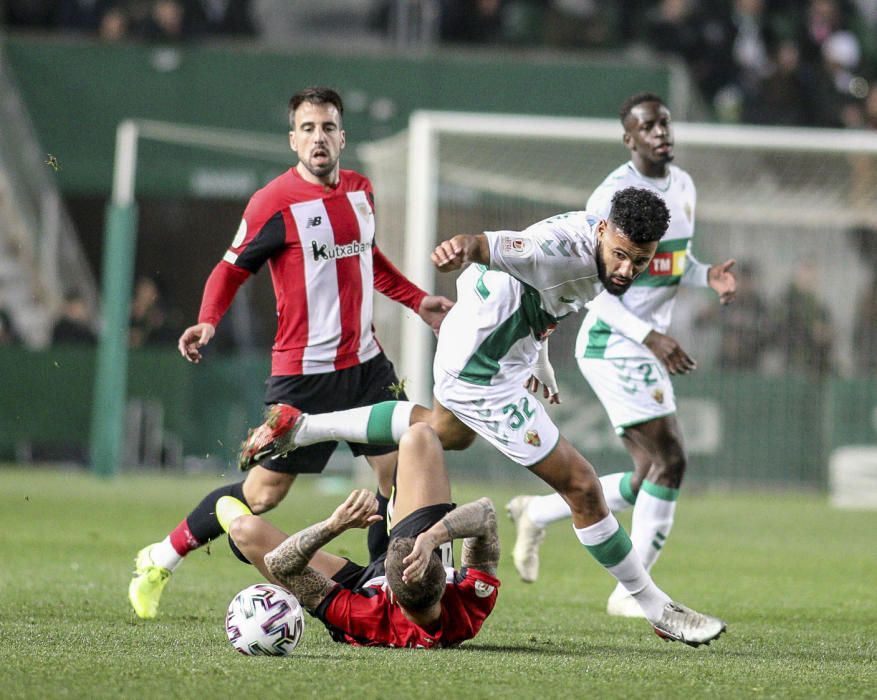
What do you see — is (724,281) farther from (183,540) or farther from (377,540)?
(183,540)

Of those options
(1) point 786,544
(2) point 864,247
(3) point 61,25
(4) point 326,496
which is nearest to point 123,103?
(3) point 61,25

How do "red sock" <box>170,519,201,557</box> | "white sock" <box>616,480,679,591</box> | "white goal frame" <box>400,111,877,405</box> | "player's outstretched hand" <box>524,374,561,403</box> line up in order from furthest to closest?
"white goal frame" <box>400,111,877,405</box> < "white sock" <box>616,480,679,591</box> < "red sock" <box>170,519,201,557</box> < "player's outstretched hand" <box>524,374,561,403</box>

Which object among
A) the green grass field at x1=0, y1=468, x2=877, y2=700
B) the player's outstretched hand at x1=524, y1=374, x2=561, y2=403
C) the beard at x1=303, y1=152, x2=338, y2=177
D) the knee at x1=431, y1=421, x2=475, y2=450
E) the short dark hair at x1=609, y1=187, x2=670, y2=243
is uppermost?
the beard at x1=303, y1=152, x2=338, y2=177

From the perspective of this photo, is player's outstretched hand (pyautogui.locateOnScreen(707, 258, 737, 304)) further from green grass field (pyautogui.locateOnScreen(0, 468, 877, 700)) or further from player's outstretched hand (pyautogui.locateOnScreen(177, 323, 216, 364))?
player's outstretched hand (pyautogui.locateOnScreen(177, 323, 216, 364))

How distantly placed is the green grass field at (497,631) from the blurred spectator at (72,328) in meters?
6.13

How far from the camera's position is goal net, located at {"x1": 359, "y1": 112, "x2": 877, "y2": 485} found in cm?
1622

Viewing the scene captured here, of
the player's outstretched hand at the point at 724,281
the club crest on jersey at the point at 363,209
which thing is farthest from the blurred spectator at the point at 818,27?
the club crest on jersey at the point at 363,209

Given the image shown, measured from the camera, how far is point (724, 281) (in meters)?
8.08

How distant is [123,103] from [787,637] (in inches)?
574

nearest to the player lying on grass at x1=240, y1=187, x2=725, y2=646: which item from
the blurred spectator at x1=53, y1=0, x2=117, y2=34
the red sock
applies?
the red sock

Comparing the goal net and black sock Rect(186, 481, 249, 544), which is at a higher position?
the goal net

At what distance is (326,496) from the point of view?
51.1ft

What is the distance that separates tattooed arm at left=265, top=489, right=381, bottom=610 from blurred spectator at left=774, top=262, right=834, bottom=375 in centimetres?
1221

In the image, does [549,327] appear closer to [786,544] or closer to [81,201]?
[786,544]
